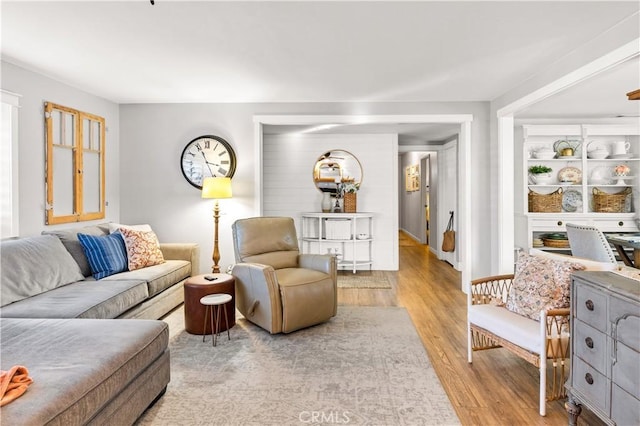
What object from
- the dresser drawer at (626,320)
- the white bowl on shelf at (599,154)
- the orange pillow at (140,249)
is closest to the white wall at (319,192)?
the orange pillow at (140,249)

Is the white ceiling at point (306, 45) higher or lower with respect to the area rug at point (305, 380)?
higher

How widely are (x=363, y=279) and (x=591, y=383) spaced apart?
3.76m

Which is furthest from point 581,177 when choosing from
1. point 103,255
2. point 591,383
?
point 103,255

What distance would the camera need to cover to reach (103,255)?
11.3 ft

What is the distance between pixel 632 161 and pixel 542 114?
1.57 m

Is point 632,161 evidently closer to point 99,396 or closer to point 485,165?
point 485,165

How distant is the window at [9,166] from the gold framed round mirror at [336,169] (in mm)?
3840

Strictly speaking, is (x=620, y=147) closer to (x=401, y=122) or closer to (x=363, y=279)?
(x=401, y=122)

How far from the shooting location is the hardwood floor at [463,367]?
81.7 inches

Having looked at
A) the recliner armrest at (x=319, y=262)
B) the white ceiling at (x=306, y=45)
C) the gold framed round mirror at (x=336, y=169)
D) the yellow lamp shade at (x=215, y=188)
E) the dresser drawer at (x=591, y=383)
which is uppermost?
the white ceiling at (x=306, y=45)

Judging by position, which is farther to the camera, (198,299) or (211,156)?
(211,156)

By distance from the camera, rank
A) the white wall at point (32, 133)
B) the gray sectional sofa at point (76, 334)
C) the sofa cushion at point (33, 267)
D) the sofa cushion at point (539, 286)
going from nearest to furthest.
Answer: the gray sectional sofa at point (76, 334), the sofa cushion at point (539, 286), the sofa cushion at point (33, 267), the white wall at point (32, 133)

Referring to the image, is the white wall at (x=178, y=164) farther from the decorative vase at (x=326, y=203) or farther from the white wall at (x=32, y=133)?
the decorative vase at (x=326, y=203)

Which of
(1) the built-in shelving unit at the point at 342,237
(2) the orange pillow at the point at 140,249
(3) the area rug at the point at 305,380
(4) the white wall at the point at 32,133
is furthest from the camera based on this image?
(1) the built-in shelving unit at the point at 342,237
